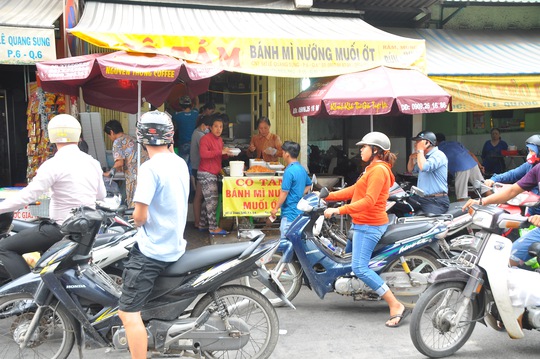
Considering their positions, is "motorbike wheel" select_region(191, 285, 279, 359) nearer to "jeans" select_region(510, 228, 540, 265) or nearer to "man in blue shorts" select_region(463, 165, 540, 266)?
"man in blue shorts" select_region(463, 165, 540, 266)

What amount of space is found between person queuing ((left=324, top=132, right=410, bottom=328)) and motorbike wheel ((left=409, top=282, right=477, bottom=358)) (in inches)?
26.5

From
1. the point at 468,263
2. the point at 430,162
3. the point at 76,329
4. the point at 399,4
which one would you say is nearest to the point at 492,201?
the point at 468,263

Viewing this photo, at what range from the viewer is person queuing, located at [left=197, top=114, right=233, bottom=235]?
877 cm

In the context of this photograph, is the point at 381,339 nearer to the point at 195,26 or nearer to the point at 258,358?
the point at 258,358

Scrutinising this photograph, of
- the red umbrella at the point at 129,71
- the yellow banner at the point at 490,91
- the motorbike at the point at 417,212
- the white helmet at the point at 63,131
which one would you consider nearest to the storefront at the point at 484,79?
the yellow banner at the point at 490,91

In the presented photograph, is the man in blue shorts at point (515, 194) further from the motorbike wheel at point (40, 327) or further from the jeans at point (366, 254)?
the motorbike wheel at point (40, 327)

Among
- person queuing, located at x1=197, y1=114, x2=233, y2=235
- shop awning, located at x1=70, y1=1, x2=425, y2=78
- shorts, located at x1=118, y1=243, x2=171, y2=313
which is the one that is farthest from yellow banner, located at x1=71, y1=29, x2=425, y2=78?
shorts, located at x1=118, y1=243, x2=171, y2=313

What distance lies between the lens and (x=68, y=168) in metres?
4.70

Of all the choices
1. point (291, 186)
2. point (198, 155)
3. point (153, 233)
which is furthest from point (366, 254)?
point (198, 155)

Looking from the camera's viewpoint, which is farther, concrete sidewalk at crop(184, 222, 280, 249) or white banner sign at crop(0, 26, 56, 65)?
concrete sidewalk at crop(184, 222, 280, 249)

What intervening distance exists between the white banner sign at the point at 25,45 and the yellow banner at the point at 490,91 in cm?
543

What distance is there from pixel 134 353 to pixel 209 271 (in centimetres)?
73

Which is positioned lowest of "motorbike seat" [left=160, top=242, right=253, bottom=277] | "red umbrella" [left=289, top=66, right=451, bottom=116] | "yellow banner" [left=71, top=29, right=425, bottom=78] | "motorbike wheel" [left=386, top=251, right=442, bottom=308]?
"motorbike wheel" [left=386, top=251, right=442, bottom=308]

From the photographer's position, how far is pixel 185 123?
9.88m
